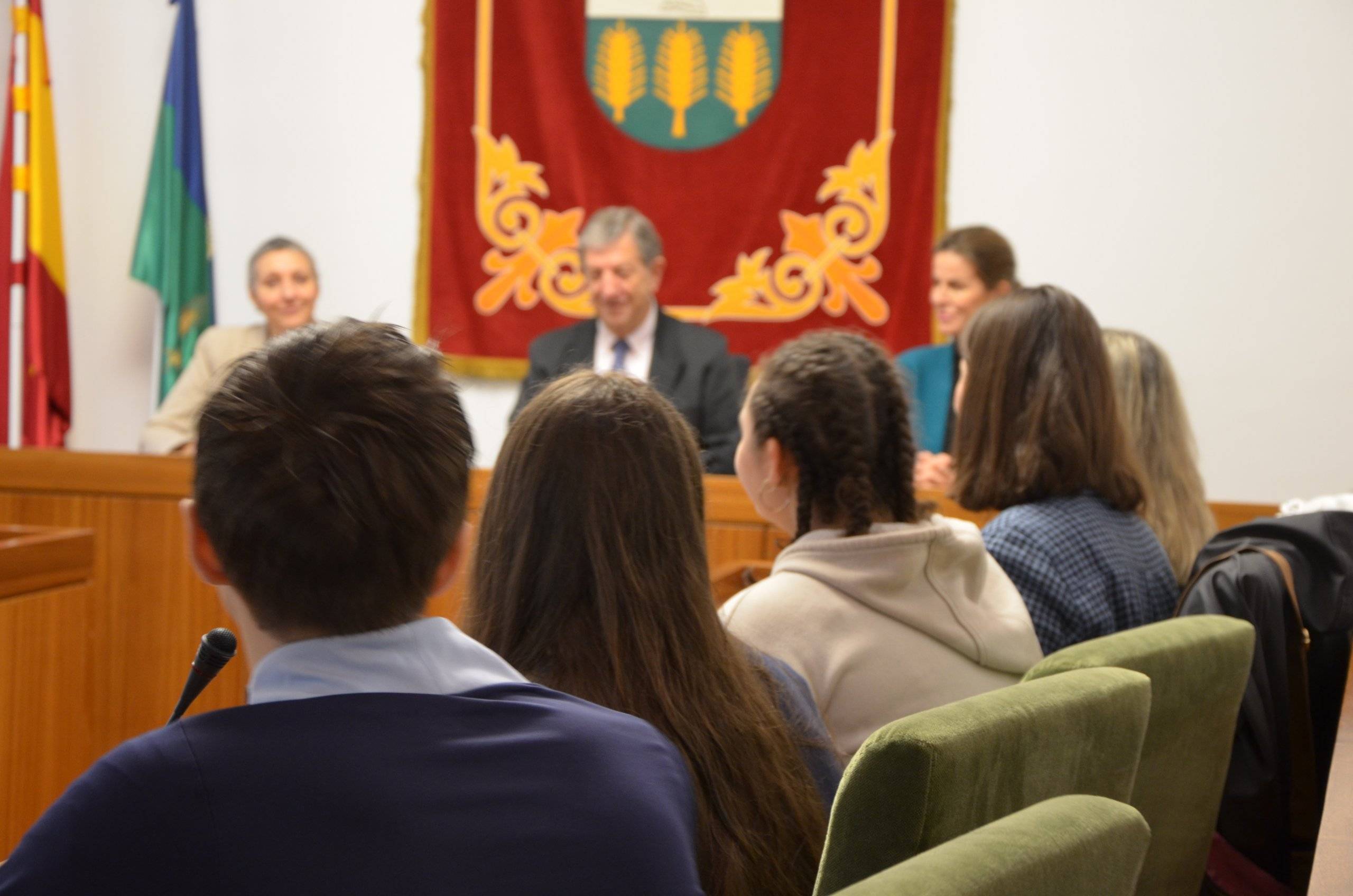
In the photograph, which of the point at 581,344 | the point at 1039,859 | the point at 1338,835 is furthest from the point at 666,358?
Result: the point at 1039,859

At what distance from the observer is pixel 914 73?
505cm

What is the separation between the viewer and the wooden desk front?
11.4 feet

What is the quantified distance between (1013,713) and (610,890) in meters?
0.42

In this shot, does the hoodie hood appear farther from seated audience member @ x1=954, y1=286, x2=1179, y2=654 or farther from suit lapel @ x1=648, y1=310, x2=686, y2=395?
suit lapel @ x1=648, y1=310, x2=686, y2=395

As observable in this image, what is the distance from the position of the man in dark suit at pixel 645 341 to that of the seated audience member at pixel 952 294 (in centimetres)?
58

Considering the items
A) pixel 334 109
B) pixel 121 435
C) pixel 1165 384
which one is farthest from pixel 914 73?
pixel 121 435

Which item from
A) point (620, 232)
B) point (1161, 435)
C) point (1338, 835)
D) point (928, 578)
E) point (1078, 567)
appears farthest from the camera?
point (620, 232)

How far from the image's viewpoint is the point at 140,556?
3586 millimetres

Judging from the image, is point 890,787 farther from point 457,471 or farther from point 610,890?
point 457,471

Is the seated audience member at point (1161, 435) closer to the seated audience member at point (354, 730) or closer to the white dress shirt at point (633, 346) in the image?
the seated audience member at point (354, 730)

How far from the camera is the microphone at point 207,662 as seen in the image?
3.20 feet

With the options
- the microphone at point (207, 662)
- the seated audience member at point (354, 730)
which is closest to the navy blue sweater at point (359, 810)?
the seated audience member at point (354, 730)

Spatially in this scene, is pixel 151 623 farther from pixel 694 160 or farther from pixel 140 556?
pixel 694 160

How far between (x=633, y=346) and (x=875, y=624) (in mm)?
2823
